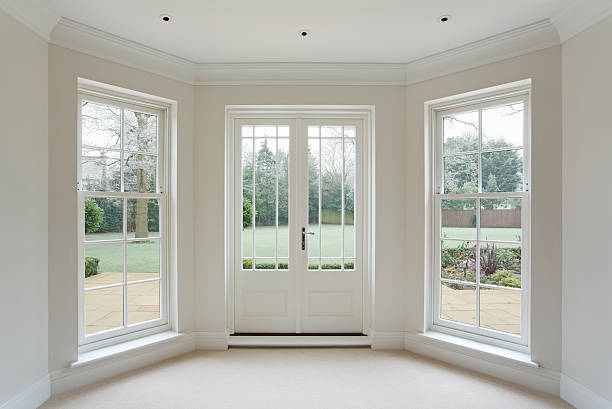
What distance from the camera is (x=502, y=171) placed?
3.02 meters

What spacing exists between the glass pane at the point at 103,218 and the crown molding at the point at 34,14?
127 centimetres

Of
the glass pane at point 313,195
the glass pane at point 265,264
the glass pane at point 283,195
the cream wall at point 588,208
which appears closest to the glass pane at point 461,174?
the cream wall at point 588,208

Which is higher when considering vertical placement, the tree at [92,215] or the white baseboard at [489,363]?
the tree at [92,215]

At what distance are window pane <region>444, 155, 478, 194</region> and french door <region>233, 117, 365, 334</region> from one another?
86 centimetres

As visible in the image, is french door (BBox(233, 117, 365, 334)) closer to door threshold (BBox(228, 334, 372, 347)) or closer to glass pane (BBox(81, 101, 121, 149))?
door threshold (BBox(228, 334, 372, 347))

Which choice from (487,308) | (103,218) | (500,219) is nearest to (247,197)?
(103,218)

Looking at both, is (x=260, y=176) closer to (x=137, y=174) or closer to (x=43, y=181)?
(x=137, y=174)

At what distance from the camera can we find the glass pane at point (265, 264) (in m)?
3.71

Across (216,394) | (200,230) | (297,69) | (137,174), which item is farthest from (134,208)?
(297,69)

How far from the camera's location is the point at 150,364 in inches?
122

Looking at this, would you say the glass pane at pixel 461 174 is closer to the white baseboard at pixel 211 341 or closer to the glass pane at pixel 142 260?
the white baseboard at pixel 211 341

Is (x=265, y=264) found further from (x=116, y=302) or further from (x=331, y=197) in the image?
(x=116, y=302)

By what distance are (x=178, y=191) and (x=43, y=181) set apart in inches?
41.8

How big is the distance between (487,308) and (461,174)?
1227mm
